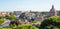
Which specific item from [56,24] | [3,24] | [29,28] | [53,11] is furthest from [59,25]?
[53,11]

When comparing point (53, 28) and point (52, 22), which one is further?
point (52, 22)

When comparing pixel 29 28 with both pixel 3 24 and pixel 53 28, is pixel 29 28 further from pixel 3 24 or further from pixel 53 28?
pixel 3 24

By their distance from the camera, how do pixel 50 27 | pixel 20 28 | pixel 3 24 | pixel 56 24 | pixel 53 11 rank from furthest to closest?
pixel 53 11
pixel 3 24
pixel 56 24
pixel 50 27
pixel 20 28

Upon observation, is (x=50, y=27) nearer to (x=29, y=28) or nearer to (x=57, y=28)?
(x=57, y=28)

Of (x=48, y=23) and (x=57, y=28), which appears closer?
(x=57, y=28)

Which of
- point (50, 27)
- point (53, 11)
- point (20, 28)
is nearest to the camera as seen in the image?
point (20, 28)

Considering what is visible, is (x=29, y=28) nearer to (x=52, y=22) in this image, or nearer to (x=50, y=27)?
(x=50, y=27)

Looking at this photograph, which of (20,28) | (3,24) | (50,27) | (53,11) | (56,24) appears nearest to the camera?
(20,28)

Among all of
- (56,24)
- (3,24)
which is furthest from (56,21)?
(3,24)

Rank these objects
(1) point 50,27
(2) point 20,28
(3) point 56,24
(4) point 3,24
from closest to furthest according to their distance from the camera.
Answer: (2) point 20,28
(1) point 50,27
(3) point 56,24
(4) point 3,24
